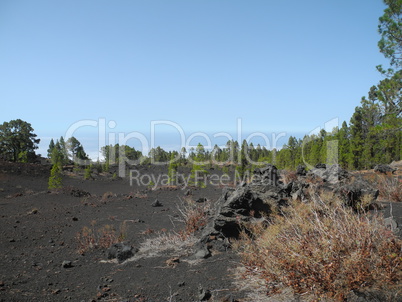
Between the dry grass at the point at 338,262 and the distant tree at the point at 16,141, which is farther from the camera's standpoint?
the distant tree at the point at 16,141

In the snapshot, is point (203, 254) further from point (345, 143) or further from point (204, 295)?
point (345, 143)

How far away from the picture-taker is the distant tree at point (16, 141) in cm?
4475

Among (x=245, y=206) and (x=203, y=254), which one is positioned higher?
(x=245, y=206)

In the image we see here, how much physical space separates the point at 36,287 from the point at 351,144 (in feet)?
120

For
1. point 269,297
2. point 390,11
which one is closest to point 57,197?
point 269,297

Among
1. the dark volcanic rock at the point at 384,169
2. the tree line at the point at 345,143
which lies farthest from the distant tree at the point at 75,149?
the dark volcanic rock at the point at 384,169

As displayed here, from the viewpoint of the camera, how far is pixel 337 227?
3959 mm

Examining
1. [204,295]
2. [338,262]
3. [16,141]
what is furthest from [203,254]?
[16,141]

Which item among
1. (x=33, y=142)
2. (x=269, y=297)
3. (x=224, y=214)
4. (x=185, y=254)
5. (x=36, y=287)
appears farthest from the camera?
(x=33, y=142)

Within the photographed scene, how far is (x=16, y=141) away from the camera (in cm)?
4609

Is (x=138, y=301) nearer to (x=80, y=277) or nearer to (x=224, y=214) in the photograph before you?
(x=80, y=277)

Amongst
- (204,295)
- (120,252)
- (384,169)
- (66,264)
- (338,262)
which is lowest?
(66,264)

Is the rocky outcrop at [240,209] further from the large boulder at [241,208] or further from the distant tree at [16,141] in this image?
the distant tree at [16,141]

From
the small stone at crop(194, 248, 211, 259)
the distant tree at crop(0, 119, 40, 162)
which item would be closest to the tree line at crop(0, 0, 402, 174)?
the distant tree at crop(0, 119, 40, 162)
